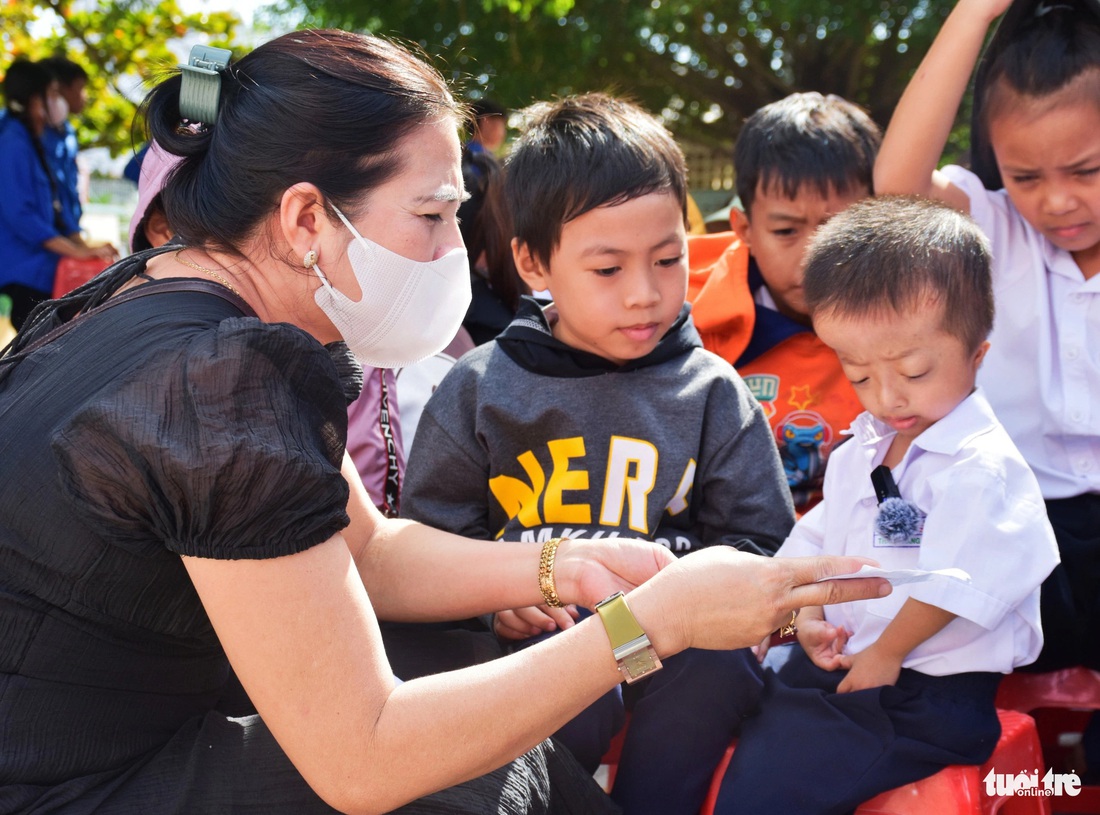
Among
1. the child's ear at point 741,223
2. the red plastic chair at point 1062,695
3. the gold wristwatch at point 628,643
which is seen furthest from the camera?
the child's ear at point 741,223

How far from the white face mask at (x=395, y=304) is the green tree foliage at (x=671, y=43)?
5770 mm

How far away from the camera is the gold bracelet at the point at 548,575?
6.69ft

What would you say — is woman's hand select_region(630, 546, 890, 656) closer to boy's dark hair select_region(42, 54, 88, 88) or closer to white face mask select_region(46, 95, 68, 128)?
white face mask select_region(46, 95, 68, 128)

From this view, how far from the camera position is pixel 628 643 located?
1.61 meters

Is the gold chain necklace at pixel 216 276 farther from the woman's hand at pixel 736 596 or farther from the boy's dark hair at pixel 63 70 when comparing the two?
the boy's dark hair at pixel 63 70

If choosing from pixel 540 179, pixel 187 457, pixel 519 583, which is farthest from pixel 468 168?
pixel 187 457

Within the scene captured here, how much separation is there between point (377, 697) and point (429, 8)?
7.92 m

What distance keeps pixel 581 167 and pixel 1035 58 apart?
105 cm

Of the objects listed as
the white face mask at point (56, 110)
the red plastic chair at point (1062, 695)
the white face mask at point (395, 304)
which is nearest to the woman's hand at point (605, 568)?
the white face mask at point (395, 304)

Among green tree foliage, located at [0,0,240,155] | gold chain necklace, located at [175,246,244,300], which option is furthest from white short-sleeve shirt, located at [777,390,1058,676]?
green tree foliage, located at [0,0,240,155]

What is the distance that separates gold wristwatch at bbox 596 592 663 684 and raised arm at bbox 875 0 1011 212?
1416mm

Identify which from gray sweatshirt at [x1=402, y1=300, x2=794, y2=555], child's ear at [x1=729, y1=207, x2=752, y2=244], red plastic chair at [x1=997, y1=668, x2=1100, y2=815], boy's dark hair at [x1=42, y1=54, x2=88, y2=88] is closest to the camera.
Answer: red plastic chair at [x1=997, y1=668, x2=1100, y2=815]

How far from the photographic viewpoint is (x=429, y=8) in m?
8.61

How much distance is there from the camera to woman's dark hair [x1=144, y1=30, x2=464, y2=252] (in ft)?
5.75
